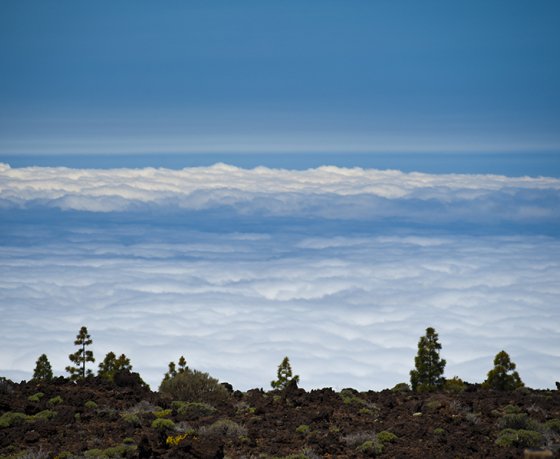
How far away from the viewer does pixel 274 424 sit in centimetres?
2070

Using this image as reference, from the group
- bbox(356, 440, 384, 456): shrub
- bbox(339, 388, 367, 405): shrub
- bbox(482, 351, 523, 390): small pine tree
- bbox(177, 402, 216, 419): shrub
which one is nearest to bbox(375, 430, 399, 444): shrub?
bbox(356, 440, 384, 456): shrub

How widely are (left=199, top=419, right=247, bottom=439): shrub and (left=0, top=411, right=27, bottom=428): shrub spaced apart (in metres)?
5.91

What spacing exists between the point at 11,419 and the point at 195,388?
22.9 ft

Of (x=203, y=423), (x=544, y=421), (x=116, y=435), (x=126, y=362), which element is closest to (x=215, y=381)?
(x=203, y=423)

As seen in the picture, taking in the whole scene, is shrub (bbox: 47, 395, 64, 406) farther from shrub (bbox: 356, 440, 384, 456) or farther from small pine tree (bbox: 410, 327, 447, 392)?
small pine tree (bbox: 410, 327, 447, 392)

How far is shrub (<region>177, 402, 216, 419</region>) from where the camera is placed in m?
21.5

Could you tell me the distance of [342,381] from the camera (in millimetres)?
189000

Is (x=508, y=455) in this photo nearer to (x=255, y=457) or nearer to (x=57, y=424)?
(x=255, y=457)

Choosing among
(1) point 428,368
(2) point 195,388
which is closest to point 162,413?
(2) point 195,388

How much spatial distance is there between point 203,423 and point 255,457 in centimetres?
369

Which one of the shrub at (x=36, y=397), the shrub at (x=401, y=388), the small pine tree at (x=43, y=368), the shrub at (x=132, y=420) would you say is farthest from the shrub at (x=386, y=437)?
the small pine tree at (x=43, y=368)

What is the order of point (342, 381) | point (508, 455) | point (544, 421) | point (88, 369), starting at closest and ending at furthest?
point (508, 455), point (544, 421), point (88, 369), point (342, 381)

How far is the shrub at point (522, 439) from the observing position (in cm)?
1803

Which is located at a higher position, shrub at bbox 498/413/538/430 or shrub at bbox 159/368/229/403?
shrub at bbox 159/368/229/403
